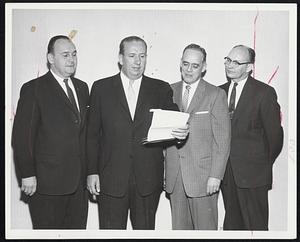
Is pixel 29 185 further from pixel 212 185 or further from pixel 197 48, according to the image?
pixel 197 48

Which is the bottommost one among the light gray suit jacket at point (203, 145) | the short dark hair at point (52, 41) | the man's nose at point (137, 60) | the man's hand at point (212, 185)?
the man's hand at point (212, 185)

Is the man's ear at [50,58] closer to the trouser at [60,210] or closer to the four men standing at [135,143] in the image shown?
the four men standing at [135,143]

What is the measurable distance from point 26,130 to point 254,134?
881mm

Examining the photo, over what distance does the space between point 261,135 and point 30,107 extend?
0.90 metres

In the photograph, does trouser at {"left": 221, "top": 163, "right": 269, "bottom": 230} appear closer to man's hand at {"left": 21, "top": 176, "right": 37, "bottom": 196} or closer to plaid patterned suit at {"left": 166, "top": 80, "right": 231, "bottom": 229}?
plaid patterned suit at {"left": 166, "top": 80, "right": 231, "bottom": 229}

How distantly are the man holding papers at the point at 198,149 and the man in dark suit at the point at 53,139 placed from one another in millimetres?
365

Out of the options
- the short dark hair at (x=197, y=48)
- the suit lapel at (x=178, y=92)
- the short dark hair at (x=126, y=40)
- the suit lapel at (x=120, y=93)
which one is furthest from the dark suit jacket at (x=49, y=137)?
the short dark hair at (x=197, y=48)

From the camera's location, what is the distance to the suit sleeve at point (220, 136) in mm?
1867

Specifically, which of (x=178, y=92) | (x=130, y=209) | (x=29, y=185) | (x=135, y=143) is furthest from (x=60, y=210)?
(x=178, y=92)

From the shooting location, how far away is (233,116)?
1.89m

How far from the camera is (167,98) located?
6.19 ft

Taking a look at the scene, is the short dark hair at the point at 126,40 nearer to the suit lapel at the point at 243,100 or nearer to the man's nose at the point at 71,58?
the man's nose at the point at 71,58

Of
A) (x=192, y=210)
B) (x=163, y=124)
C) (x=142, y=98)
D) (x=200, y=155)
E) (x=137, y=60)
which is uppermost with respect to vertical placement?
(x=137, y=60)

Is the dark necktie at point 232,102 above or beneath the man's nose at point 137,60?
beneath
